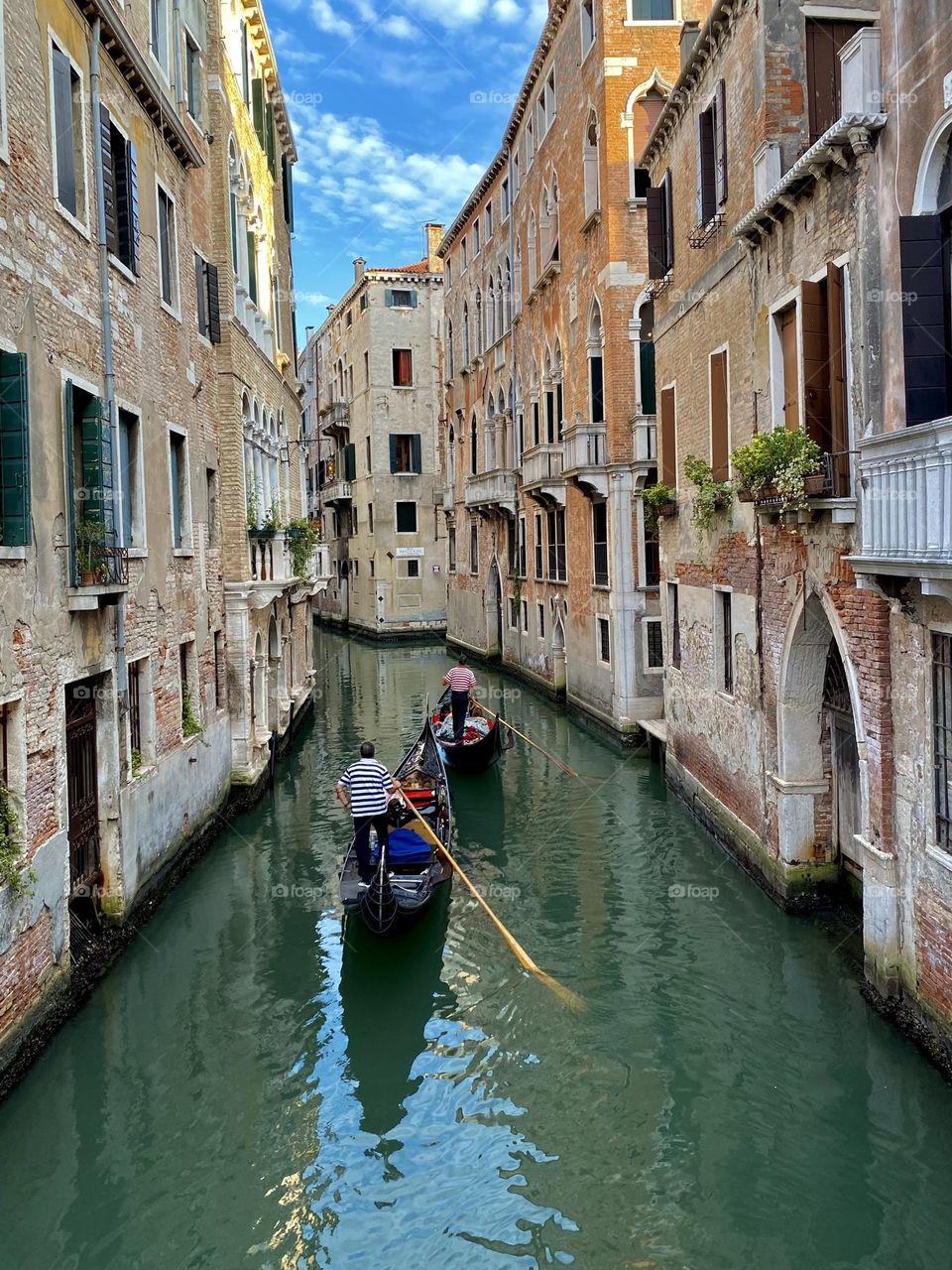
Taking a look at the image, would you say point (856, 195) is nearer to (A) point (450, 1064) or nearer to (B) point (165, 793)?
(A) point (450, 1064)

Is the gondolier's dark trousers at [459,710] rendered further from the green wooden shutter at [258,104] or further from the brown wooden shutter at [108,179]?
the green wooden shutter at [258,104]

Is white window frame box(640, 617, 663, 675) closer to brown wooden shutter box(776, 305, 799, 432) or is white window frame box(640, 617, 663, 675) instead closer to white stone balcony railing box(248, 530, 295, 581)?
white stone balcony railing box(248, 530, 295, 581)

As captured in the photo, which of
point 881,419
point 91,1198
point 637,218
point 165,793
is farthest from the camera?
point 637,218

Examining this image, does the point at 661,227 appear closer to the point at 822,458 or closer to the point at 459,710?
the point at 822,458

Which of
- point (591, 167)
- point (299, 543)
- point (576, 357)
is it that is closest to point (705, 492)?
point (299, 543)

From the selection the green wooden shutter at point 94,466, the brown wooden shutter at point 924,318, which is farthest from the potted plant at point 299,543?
the brown wooden shutter at point 924,318

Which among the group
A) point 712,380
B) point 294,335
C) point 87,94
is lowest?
point 712,380

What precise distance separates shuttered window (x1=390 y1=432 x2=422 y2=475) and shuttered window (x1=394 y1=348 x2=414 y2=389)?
1640mm

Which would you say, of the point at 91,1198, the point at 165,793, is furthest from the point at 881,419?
the point at 165,793

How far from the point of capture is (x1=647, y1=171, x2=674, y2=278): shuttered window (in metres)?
11.4

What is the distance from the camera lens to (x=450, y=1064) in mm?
6266

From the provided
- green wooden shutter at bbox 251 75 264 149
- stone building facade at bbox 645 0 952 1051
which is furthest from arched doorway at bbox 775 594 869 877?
green wooden shutter at bbox 251 75 264 149

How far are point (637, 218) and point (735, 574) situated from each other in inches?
310

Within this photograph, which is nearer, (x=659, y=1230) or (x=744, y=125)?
(x=659, y=1230)
